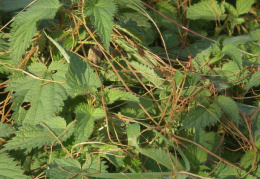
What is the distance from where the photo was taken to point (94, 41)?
1.83 metres

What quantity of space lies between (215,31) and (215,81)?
116cm

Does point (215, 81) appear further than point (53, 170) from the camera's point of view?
Yes

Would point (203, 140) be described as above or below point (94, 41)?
below

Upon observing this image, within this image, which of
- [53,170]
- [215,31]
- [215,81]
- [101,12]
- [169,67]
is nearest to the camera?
[53,170]

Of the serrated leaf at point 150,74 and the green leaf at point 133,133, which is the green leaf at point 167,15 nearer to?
the serrated leaf at point 150,74

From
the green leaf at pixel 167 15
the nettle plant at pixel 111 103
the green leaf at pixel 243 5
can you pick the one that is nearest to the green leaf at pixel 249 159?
the nettle plant at pixel 111 103

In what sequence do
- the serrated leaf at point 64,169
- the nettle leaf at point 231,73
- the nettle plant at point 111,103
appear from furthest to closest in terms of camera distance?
the nettle leaf at point 231,73
the nettle plant at point 111,103
the serrated leaf at point 64,169

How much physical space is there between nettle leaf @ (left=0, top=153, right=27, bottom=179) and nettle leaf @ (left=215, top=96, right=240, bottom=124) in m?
0.94

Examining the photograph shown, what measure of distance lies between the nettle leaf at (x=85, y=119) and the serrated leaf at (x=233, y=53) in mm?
748

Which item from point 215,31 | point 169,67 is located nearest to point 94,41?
point 169,67

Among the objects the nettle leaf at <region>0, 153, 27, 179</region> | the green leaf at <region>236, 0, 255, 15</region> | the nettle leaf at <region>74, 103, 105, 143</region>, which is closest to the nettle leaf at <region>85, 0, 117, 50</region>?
the nettle leaf at <region>74, 103, 105, 143</region>

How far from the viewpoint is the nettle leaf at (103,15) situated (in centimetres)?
151

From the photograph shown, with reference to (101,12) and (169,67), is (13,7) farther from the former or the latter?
(169,67)

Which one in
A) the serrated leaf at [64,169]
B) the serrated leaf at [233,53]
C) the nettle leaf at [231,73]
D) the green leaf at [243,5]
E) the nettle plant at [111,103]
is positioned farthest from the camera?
the green leaf at [243,5]
